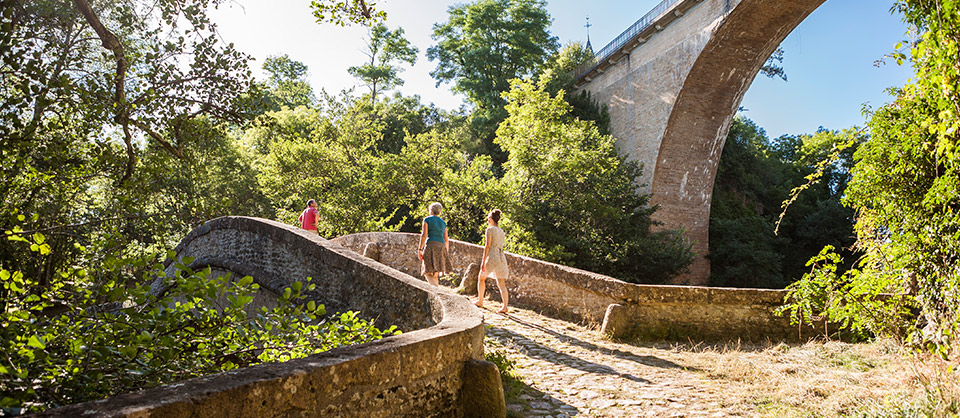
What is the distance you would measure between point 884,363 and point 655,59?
1347cm

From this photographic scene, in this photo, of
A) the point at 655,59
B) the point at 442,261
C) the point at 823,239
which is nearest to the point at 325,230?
the point at 442,261

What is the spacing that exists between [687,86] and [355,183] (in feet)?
34.0

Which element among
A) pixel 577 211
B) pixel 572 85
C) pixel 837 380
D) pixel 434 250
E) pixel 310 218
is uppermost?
pixel 572 85

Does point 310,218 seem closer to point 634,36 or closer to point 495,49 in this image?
point 634,36

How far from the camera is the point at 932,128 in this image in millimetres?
2588

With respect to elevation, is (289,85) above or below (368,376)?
above

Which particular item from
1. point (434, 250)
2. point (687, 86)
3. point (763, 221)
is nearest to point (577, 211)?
point (687, 86)

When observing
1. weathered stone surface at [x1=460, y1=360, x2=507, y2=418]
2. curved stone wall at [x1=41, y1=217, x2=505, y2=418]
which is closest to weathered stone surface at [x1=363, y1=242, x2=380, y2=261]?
curved stone wall at [x1=41, y1=217, x2=505, y2=418]

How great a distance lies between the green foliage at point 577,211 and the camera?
12031 millimetres

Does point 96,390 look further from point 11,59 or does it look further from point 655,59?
point 655,59

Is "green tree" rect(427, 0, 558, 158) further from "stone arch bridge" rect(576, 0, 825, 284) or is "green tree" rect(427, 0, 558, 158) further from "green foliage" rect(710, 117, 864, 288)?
"green foliage" rect(710, 117, 864, 288)

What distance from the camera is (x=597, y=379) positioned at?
13.8 feet

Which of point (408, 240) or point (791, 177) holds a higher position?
point (791, 177)

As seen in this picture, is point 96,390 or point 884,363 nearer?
point 96,390
